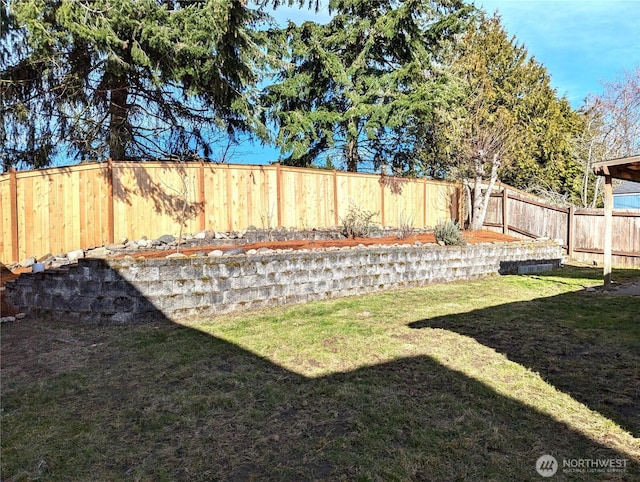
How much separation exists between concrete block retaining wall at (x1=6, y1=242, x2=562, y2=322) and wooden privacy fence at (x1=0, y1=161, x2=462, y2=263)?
1824 mm

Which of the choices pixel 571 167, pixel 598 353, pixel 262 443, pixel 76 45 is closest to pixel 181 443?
pixel 262 443

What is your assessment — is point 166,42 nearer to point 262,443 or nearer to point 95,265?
point 95,265

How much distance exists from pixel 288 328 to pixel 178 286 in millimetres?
1706

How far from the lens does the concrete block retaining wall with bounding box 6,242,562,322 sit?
5.12 m

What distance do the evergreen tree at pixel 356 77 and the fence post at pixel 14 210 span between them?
308 inches

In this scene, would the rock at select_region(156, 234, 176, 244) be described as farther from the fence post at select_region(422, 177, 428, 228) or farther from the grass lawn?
the fence post at select_region(422, 177, 428, 228)

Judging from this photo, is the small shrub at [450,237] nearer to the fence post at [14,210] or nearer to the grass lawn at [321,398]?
the grass lawn at [321,398]

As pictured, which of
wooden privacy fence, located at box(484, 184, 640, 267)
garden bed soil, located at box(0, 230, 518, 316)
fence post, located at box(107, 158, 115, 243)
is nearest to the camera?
garden bed soil, located at box(0, 230, 518, 316)

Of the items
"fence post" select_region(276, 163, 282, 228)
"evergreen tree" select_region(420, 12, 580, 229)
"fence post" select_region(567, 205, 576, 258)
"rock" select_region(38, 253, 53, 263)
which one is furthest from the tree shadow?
"fence post" select_region(567, 205, 576, 258)

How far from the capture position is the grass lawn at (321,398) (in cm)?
219

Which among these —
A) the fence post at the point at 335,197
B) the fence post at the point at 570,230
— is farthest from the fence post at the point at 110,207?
the fence post at the point at 570,230

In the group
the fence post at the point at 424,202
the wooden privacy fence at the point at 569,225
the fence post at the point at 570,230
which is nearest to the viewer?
the wooden privacy fence at the point at 569,225

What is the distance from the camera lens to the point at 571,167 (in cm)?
1983

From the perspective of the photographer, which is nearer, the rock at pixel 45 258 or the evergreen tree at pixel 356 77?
the rock at pixel 45 258
